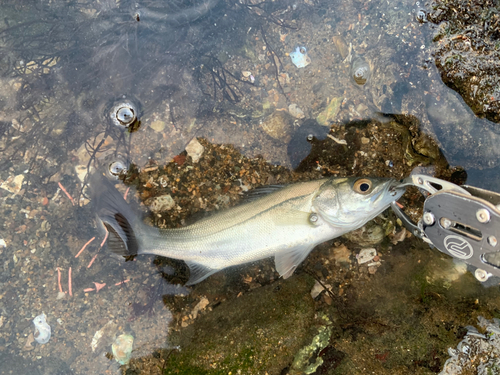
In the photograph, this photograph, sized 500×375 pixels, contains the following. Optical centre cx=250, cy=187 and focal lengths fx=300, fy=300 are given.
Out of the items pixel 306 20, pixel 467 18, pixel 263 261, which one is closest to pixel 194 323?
pixel 263 261

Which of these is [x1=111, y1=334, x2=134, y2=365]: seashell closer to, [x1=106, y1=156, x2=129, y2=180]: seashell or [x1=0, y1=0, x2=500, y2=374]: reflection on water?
[x1=0, y1=0, x2=500, y2=374]: reflection on water

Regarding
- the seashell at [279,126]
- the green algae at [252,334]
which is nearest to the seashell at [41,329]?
the green algae at [252,334]

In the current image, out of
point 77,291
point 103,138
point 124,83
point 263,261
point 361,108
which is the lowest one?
point 77,291

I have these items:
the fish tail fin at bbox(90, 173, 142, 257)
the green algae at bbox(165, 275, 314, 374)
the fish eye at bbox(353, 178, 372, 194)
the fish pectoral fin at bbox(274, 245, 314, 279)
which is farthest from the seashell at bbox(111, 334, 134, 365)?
the fish eye at bbox(353, 178, 372, 194)

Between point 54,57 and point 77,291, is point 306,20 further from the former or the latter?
point 77,291

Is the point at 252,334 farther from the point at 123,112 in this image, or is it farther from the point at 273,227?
the point at 123,112
